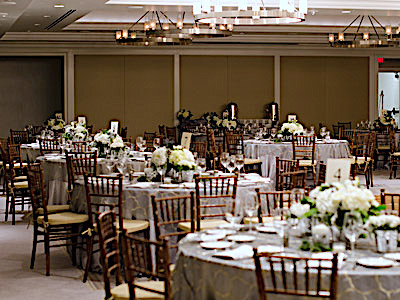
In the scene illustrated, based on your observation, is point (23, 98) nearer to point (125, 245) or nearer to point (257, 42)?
point (257, 42)

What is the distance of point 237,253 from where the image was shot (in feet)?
12.3

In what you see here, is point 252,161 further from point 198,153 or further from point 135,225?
point 135,225

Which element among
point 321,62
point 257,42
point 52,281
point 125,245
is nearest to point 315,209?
point 125,245

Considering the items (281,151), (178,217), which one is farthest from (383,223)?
(281,151)

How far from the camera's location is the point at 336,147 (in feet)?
39.3

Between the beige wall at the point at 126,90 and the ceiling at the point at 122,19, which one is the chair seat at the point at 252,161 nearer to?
the ceiling at the point at 122,19

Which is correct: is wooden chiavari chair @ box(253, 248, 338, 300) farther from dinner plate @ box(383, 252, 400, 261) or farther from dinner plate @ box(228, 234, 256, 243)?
dinner plate @ box(228, 234, 256, 243)

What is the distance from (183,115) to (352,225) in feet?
45.7

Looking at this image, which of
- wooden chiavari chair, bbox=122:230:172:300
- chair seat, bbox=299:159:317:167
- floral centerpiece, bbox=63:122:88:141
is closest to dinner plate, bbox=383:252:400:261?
wooden chiavari chair, bbox=122:230:172:300

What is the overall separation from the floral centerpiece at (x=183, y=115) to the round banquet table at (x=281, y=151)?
5577mm

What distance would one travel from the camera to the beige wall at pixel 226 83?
712 inches

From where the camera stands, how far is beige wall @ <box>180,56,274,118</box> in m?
18.1

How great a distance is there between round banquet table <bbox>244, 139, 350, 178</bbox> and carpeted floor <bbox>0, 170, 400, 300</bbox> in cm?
464

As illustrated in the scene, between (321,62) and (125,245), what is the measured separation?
52.3 ft
